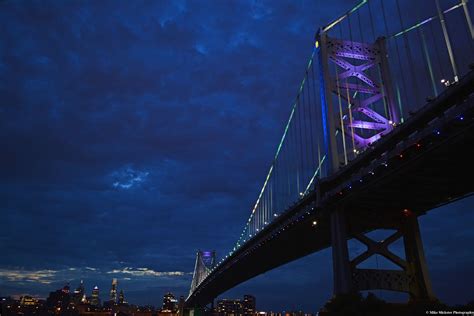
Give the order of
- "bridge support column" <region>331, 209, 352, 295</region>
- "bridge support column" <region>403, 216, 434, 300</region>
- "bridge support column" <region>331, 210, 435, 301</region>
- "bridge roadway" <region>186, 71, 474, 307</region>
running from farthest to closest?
"bridge support column" <region>403, 216, 434, 300</region>
"bridge support column" <region>331, 210, 435, 301</region>
"bridge support column" <region>331, 209, 352, 295</region>
"bridge roadway" <region>186, 71, 474, 307</region>

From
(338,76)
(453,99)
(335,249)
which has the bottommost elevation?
(335,249)

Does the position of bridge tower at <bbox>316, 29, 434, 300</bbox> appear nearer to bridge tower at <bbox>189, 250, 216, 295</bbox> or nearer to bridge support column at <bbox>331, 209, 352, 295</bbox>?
bridge support column at <bbox>331, 209, 352, 295</bbox>

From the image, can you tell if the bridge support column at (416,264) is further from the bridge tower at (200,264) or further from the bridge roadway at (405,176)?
the bridge tower at (200,264)

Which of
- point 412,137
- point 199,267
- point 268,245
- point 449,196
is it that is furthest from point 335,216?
point 199,267

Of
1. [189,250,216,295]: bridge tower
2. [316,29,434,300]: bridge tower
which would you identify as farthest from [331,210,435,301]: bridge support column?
[189,250,216,295]: bridge tower

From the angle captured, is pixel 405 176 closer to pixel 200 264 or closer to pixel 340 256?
pixel 340 256

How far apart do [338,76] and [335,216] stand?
10155 mm

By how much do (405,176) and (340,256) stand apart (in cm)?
605

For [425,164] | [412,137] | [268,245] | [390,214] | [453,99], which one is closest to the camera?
[453,99]

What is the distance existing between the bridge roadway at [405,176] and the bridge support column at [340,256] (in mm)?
802

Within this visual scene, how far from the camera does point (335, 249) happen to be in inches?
973

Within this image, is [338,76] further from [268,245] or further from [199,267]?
[199,267]

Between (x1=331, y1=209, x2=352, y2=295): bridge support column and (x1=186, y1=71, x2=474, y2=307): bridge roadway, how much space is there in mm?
802

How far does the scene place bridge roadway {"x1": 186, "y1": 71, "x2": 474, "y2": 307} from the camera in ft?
55.4
